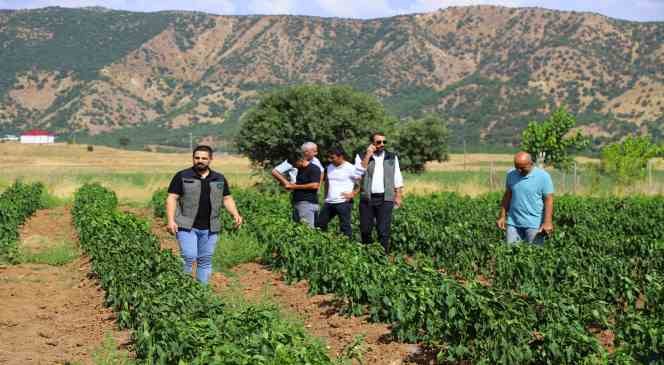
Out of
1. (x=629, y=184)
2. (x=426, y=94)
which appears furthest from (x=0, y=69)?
(x=629, y=184)

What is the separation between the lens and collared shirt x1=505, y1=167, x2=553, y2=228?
9.80 metres

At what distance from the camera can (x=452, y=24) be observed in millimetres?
165375

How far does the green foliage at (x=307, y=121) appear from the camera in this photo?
3266cm

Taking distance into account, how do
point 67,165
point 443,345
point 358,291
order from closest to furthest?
point 443,345 < point 358,291 < point 67,165

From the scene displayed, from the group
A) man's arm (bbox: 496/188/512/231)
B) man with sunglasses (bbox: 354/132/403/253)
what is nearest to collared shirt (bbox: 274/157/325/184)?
man with sunglasses (bbox: 354/132/403/253)

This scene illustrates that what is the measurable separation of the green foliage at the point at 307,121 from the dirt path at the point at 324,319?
20.0 metres

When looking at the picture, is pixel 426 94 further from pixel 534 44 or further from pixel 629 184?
pixel 629 184

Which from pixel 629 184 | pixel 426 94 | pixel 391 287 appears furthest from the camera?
pixel 426 94

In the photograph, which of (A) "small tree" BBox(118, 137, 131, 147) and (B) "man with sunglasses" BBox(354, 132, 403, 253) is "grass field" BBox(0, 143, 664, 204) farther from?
(A) "small tree" BBox(118, 137, 131, 147)

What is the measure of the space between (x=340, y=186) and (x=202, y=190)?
3376mm

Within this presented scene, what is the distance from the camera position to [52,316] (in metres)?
9.51

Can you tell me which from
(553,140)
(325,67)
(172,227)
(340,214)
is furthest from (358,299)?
(325,67)

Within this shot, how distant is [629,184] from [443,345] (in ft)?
87.9

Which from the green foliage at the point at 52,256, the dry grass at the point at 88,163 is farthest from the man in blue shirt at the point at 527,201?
the dry grass at the point at 88,163
